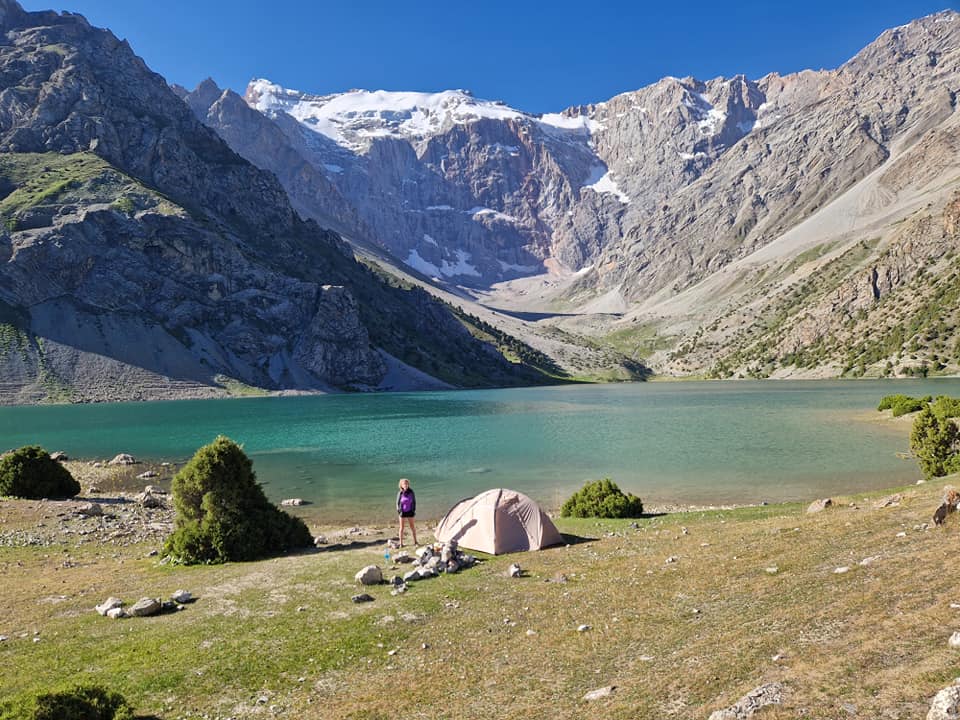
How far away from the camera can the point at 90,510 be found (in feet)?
116

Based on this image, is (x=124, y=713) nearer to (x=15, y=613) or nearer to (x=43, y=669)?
(x=43, y=669)

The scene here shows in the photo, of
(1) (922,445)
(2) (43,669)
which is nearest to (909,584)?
(2) (43,669)

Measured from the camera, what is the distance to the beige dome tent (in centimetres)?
2378

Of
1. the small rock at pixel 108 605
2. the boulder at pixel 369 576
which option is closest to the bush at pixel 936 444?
the boulder at pixel 369 576

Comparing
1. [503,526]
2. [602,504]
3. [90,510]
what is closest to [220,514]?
[503,526]

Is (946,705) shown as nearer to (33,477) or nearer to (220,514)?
(220,514)

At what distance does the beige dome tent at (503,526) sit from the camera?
2378cm

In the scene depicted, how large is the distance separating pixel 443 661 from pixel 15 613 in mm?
13843

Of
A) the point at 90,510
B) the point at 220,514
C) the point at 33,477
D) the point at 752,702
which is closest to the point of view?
the point at 752,702

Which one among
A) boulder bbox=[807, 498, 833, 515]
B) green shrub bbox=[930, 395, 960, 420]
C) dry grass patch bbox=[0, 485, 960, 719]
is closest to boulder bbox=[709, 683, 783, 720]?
dry grass patch bbox=[0, 485, 960, 719]

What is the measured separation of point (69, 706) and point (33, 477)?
3630 centimetres

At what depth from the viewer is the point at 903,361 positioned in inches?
6890

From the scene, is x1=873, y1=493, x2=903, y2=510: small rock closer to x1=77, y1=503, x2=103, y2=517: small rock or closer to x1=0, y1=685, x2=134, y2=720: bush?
x1=0, y1=685, x2=134, y2=720: bush

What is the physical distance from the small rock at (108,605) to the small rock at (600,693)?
1463cm
